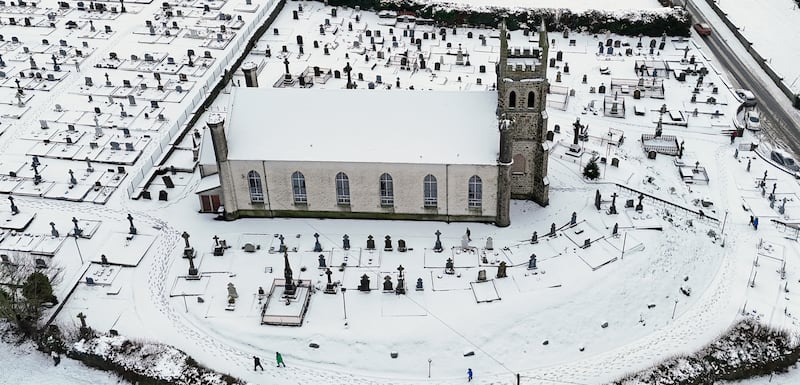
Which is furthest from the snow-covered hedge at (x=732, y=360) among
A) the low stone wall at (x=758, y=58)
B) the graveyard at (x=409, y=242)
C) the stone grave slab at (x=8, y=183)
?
the stone grave slab at (x=8, y=183)

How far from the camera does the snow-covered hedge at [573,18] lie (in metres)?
70.9

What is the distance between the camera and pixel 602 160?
2019 inches

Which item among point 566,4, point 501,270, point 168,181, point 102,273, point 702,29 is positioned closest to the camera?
point 501,270

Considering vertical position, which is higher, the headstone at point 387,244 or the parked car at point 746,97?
the parked car at point 746,97

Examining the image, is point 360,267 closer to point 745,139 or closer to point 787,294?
point 787,294

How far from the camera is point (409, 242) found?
43406 millimetres

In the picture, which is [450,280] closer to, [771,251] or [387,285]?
[387,285]

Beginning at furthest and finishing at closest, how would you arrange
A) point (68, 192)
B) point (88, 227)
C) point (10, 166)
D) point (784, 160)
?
point (784, 160), point (10, 166), point (68, 192), point (88, 227)

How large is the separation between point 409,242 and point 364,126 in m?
7.03

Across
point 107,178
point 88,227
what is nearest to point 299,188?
point 88,227

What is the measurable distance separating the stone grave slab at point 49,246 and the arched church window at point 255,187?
11.4 m

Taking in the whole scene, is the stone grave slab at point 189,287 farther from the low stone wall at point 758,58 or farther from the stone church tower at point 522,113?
the low stone wall at point 758,58

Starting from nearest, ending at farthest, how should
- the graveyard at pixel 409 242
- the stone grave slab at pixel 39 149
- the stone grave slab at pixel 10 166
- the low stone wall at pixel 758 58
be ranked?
the graveyard at pixel 409 242 < the stone grave slab at pixel 10 166 < the stone grave slab at pixel 39 149 < the low stone wall at pixel 758 58

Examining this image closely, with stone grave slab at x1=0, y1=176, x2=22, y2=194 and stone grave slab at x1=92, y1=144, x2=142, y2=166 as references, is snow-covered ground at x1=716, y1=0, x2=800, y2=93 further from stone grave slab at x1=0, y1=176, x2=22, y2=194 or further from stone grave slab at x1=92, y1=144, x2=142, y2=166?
stone grave slab at x1=0, y1=176, x2=22, y2=194
